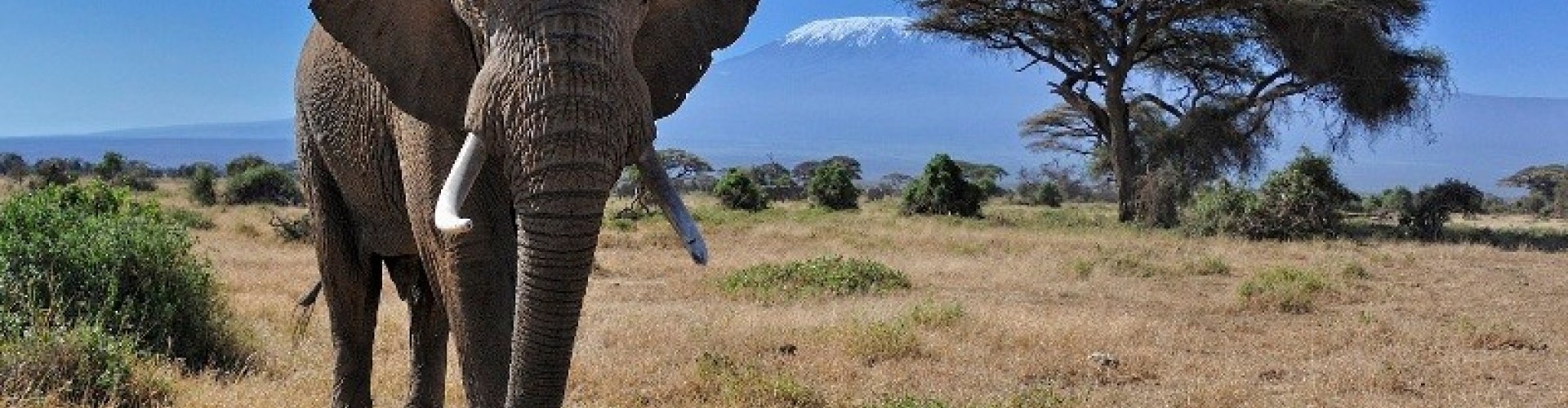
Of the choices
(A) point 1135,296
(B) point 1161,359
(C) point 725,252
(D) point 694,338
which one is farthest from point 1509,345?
(C) point 725,252

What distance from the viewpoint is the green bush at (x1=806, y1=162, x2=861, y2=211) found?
119 feet

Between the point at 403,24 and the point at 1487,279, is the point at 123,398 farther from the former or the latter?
the point at 1487,279

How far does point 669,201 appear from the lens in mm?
3246

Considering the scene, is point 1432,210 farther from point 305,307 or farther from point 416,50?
point 416,50

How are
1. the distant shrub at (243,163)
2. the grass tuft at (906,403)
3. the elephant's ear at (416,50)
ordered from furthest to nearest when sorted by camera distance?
1. the distant shrub at (243,163)
2. the grass tuft at (906,403)
3. the elephant's ear at (416,50)

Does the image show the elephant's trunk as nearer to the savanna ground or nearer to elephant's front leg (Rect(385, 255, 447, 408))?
elephant's front leg (Rect(385, 255, 447, 408))

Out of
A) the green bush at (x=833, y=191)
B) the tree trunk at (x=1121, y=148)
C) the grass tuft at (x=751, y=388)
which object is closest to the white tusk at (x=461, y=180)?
the grass tuft at (x=751, y=388)

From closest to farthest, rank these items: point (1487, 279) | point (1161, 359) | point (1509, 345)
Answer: point (1161, 359), point (1509, 345), point (1487, 279)

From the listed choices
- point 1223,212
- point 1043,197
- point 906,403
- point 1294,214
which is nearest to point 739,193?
point 1223,212

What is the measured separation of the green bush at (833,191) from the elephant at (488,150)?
30.3 m

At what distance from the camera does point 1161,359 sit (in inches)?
348

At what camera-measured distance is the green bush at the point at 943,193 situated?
3111cm

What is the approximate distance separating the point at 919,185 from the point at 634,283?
722 inches

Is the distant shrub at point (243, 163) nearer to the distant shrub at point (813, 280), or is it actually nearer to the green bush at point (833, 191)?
the green bush at point (833, 191)
